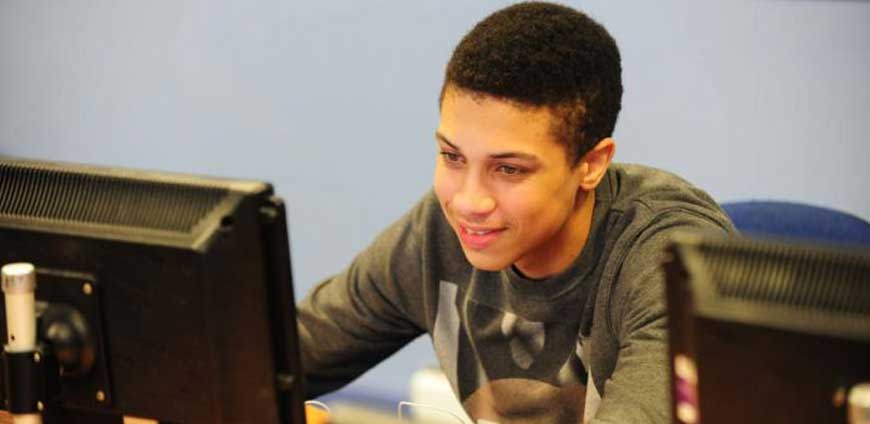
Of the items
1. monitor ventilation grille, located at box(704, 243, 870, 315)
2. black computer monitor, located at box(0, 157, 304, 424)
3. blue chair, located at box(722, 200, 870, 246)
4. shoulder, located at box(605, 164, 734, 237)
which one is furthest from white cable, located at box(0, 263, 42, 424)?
blue chair, located at box(722, 200, 870, 246)

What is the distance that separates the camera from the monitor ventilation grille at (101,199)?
1.28 meters

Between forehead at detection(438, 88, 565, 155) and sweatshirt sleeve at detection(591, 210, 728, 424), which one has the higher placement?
forehead at detection(438, 88, 565, 155)

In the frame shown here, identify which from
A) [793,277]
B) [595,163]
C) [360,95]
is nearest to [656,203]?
[595,163]

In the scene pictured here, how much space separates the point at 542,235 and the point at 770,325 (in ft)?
2.44

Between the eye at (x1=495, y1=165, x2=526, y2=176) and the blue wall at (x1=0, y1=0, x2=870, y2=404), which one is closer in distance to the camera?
the eye at (x1=495, y1=165, x2=526, y2=176)

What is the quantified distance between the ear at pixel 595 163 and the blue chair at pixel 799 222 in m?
0.28

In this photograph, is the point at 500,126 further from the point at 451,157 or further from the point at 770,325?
the point at 770,325

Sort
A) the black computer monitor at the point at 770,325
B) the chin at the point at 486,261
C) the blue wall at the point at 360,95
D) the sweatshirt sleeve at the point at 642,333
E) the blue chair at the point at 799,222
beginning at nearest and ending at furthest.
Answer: the black computer monitor at the point at 770,325
the sweatshirt sleeve at the point at 642,333
the chin at the point at 486,261
the blue chair at the point at 799,222
the blue wall at the point at 360,95

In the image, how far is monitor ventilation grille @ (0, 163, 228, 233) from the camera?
1275mm

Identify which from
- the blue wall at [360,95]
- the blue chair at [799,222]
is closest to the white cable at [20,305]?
the blue chair at [799,222]

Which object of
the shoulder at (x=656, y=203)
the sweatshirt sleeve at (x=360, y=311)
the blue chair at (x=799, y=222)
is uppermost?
the shoulder at (x=656, y=203)

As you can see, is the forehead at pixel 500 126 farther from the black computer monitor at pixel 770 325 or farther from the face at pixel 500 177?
the black computer monitor at pixel 770 325

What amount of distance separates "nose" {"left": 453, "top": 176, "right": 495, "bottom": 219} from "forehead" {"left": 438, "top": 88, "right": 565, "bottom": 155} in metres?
0.05

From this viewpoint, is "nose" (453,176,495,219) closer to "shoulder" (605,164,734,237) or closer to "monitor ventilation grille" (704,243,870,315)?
"shoulder" (605,164,734,237)
